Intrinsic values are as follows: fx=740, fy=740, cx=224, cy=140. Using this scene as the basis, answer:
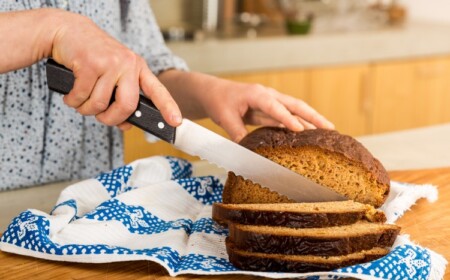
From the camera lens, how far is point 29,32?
53.7 inches

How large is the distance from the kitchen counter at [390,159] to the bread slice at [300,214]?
473 mm

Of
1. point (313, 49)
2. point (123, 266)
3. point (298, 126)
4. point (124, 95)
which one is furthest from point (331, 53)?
point (123, 266)

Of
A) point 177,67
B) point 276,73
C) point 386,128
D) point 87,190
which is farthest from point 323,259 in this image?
point 386,128

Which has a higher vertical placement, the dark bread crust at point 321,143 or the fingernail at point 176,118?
the fingernail at point 176,118

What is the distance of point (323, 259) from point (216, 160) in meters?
0.31

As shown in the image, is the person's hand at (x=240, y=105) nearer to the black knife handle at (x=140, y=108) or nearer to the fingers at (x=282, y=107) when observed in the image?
the fingers at (x=282, y=107)

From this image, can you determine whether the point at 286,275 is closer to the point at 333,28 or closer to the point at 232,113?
the point at 232,113

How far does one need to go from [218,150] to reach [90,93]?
27 cm

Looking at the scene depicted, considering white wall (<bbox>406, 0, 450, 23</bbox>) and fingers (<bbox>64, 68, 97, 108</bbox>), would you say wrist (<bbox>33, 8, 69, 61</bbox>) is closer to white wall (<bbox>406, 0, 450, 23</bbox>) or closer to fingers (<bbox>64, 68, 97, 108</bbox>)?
fingers (<bbox>64, 68, 97, 108</bbox>)

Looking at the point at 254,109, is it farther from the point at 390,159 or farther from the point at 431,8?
the point at 431,8

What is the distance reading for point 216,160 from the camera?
1.44 metres

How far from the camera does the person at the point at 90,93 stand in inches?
52.8

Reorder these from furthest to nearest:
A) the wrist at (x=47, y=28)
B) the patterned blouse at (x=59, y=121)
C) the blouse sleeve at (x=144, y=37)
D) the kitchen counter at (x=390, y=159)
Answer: the blouse sleeve at (x=144, y=37), the patterned blouse at (x=59, y=121), the kitchen counter at (x=390, y=159), the wrist at (x=47, y=28)

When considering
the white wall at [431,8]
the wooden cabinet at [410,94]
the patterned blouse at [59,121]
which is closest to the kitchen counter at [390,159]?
the patterned blouse at [59,121]
